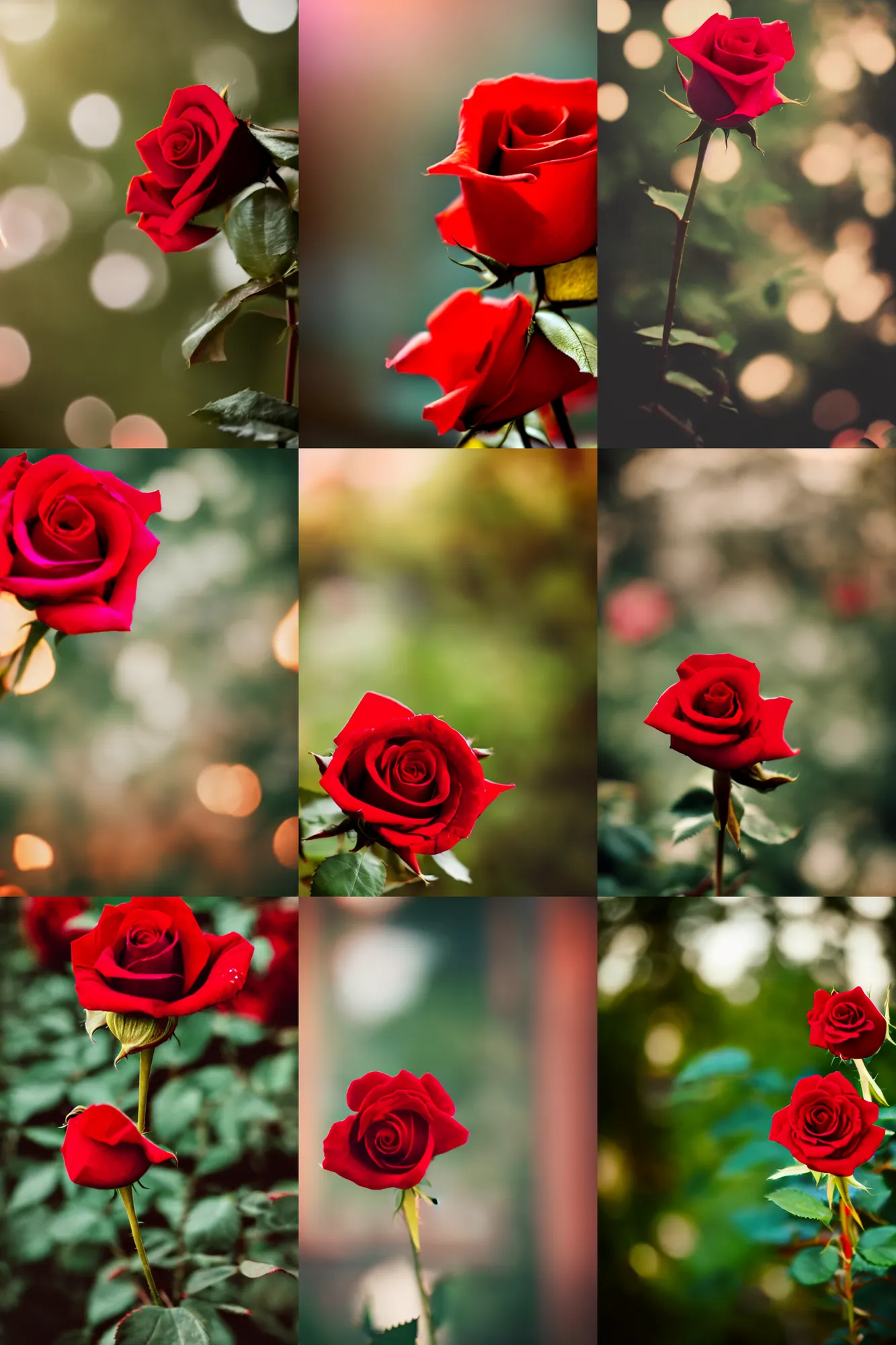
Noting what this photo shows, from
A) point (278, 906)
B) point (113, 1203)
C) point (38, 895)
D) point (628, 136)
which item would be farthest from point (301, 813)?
point (628, 136)

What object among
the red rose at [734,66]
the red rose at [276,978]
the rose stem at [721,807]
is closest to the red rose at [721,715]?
the rose stem at [721,807]

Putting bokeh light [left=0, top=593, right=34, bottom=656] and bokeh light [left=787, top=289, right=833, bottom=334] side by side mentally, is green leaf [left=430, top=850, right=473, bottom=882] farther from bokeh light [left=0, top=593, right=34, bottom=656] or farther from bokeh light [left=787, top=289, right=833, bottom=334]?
bokeh light [left=787, top=289, right=833, bottom=334]

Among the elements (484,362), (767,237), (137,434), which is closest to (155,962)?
(137,434)

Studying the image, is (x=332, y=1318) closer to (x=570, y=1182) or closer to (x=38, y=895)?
(x=570, y=1182)

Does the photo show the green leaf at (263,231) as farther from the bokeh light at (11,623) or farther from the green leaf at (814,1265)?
the green leaf at (814,1265)

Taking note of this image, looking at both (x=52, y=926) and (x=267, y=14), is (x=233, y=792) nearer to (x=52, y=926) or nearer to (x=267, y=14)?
(x=52, y=926)

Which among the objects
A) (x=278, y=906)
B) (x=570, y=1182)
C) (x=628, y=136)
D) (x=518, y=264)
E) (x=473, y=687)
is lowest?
(x=570, y=1182)

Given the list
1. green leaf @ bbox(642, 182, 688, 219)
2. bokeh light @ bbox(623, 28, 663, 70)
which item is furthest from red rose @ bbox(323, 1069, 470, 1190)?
bokeh light @ bbox(623, 28, 663, 70)
